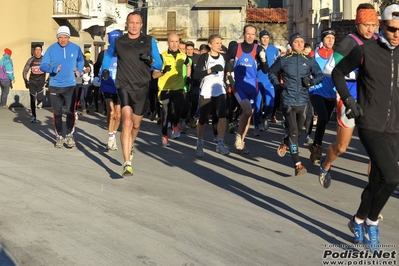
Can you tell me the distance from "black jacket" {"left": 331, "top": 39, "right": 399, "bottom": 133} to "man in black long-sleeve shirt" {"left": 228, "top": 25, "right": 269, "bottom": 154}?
6686 millimetres

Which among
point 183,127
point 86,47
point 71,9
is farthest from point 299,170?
point 86,47

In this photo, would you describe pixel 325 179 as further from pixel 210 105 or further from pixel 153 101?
pixel 153 101

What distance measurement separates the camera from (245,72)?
13.4m

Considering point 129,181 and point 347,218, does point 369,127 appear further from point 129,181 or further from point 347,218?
point 129,181

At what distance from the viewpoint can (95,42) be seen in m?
41.4

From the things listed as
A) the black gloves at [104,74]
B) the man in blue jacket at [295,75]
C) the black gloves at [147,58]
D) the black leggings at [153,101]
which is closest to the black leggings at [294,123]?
the man in blue jacket at [295,75]

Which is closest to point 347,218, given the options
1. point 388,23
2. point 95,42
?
point 388,23

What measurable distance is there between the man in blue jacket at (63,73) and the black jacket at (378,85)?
805 centimetres

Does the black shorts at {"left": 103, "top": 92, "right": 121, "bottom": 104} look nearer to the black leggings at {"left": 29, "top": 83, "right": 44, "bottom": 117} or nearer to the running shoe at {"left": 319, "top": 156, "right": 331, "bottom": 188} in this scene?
the running shoe at {"left": 319, "top": 156, "right": 331, "bottom": 188}

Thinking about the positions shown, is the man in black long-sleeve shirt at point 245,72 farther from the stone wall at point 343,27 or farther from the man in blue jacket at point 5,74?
the man in blue jacket at point 5,74

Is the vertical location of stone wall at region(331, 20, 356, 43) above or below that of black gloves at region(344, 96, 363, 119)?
above

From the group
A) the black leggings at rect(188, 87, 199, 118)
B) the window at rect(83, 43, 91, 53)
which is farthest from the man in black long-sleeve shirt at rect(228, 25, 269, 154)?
the window at rect(83, 43, 91, 53)

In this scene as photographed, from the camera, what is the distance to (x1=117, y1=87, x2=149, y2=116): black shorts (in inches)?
417

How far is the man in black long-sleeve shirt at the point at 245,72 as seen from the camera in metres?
13.2
